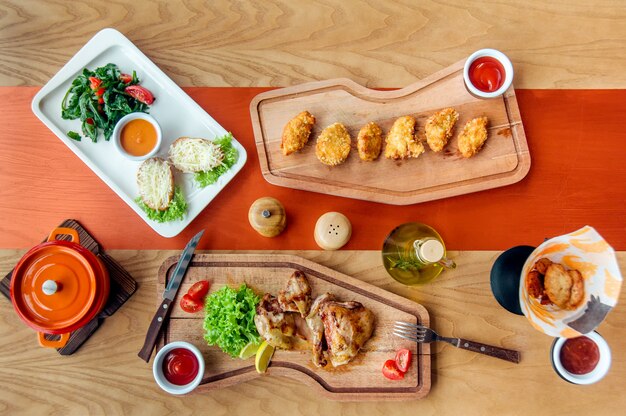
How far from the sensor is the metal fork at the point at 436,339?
2303 mm

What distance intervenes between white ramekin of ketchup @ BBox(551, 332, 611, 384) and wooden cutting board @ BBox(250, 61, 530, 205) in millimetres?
805

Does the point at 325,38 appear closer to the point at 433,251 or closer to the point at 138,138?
the point at 138,138

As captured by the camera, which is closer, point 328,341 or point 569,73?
point 328,341

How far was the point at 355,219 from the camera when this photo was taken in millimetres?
2473

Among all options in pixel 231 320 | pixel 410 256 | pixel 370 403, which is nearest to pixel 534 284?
pixel 410 256

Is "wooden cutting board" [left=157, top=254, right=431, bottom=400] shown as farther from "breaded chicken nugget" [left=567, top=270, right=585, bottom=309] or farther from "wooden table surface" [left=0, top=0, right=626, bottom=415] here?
"breaded chicken nugget" [left=567, top=270, right=585, bottom=309]

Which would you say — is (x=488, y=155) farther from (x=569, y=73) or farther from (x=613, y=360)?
(x=613, y=360)

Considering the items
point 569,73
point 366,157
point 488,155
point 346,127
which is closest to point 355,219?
point 366,157

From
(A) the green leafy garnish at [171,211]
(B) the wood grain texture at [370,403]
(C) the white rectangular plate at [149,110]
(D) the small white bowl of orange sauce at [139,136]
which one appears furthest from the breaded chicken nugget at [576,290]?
(D) the small white bowl of orange sauce at [139,136]

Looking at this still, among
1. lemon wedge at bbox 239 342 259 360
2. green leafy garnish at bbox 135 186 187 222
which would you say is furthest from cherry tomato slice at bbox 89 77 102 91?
lemon wedge at bbox 239 342 259 360

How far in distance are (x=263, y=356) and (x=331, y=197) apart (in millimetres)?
849

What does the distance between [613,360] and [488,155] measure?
3.88ft

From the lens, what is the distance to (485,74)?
2445mm

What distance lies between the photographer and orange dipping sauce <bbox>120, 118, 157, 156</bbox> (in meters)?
2.38
